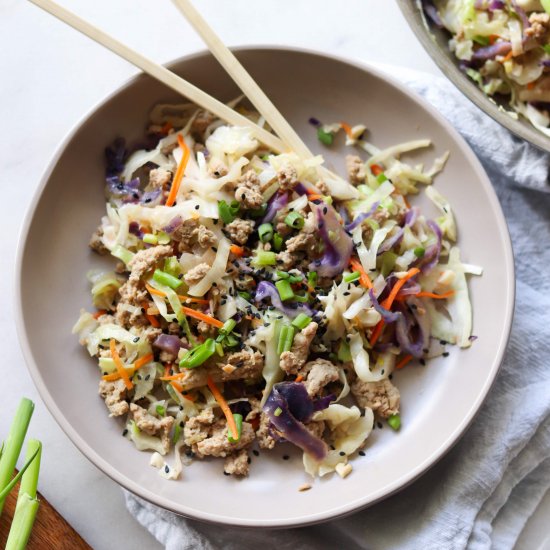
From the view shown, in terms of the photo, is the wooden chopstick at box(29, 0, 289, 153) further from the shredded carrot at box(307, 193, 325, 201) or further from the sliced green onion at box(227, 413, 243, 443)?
the sliced green onion at box(227, 413, 243, 443)

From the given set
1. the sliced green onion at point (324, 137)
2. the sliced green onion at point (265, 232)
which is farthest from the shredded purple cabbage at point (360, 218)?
the sliced green onion at point (324, 137)

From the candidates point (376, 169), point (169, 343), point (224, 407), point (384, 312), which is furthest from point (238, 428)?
point (376, 169)

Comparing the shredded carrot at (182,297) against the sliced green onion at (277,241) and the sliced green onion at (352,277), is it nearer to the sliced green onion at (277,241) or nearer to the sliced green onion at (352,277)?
the sliced green onion at (277,241)

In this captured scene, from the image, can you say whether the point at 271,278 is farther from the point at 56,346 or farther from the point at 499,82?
the point at 499,82

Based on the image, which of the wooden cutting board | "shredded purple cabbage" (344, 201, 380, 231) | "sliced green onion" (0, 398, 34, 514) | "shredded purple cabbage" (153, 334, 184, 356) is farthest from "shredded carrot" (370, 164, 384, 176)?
the wooden cutting board

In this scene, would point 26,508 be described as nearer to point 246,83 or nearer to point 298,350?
point 298,350

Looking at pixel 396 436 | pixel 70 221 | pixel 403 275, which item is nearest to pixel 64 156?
pixel 70 221
